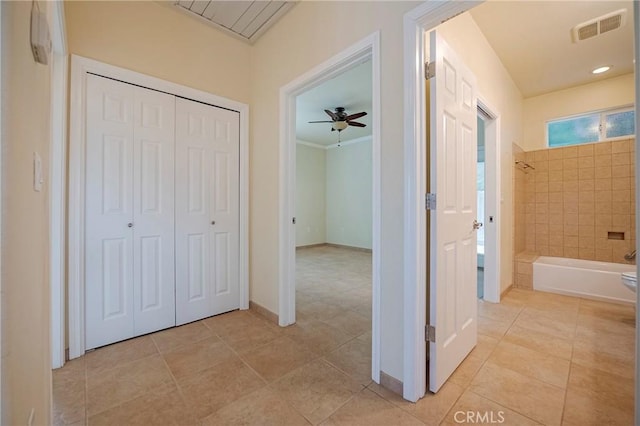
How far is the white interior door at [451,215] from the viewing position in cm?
145

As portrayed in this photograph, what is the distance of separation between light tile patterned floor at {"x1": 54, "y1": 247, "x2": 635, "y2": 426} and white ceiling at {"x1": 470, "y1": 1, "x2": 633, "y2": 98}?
278 centimetres

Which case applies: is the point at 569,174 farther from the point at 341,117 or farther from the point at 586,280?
the point at 341,117

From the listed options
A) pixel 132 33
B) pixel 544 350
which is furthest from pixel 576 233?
pixel 132 33

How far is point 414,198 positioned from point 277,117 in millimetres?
1569

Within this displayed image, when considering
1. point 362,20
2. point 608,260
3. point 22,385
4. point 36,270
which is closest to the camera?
point 22,385

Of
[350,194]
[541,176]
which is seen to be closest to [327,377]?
[541,176]

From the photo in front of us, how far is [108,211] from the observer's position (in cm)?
195

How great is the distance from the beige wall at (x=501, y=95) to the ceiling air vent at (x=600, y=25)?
0.65m

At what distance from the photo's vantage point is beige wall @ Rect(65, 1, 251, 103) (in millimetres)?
1867

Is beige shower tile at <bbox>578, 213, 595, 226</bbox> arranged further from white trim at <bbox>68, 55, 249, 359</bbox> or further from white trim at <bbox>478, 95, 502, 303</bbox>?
white trim at <bbox>68, 55, 249, 359</bbox>

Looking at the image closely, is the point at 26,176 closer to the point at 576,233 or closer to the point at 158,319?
the point at 158,319

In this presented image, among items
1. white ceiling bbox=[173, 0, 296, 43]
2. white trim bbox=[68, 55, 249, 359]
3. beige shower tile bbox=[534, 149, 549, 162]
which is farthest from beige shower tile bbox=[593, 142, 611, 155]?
white trim bbox=[68, 55, 249, 359]

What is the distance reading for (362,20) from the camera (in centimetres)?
166

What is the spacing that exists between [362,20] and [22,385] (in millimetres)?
2268
